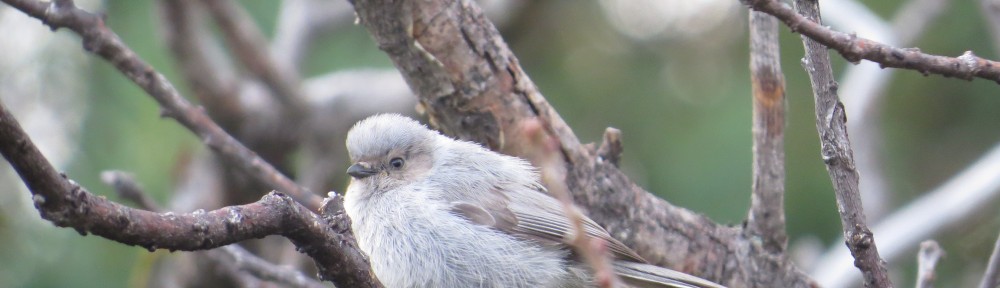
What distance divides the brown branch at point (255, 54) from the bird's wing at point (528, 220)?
3.18 m

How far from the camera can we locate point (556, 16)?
25.9 ft

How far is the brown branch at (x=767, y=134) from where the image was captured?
3.49 meters

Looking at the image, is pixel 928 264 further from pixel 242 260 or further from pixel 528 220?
pixel 242 260

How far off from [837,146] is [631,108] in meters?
4.71

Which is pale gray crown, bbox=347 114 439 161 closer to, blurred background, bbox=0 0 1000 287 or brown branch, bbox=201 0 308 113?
blurred background, bbox=0 0 1000 287

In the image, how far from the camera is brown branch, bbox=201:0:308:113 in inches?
241

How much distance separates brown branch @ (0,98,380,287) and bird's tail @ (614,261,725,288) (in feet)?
3.97

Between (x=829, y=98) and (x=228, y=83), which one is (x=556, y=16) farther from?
(x=829, y=98)

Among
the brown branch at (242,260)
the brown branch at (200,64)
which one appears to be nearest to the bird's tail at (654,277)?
the brown branch at (242,260)

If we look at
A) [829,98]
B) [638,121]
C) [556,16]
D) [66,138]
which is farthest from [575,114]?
[829,98]

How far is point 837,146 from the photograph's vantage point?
2.27 meters

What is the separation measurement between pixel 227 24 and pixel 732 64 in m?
3.46

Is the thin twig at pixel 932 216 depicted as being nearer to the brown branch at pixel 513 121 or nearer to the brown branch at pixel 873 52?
the brown branch at pixel 513 121

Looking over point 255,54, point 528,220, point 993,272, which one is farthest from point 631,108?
point 993,272
